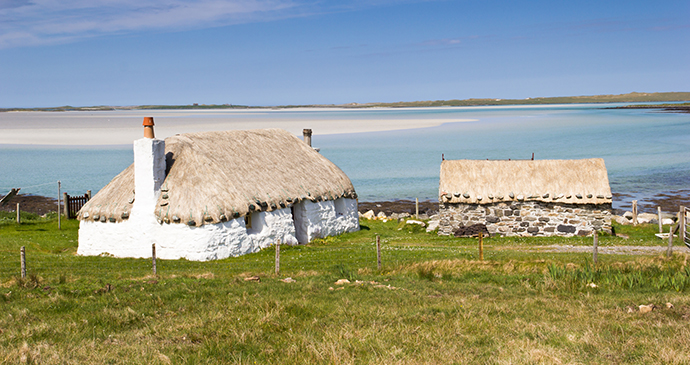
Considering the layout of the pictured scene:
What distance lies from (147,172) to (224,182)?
2.81 m

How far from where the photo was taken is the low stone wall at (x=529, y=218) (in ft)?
83.4

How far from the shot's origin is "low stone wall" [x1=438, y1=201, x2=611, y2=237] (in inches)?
1000

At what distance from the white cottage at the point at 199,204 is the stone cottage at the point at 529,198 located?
6.29 meters

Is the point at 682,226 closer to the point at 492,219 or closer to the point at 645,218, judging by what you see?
the point at 492,219

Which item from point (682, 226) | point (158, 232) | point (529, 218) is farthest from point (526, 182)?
point (158, 232)

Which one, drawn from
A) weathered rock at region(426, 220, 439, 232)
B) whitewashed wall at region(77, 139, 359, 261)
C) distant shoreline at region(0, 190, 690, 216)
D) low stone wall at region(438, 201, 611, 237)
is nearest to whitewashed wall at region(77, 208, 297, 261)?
whitewashed wall at region(77, 139, 359, 261)

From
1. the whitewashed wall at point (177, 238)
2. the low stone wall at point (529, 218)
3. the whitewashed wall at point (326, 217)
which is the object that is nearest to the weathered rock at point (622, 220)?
the low stone wall at point (529, 218)

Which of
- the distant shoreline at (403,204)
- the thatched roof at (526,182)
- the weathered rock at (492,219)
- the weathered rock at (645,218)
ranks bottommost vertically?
the weathered rock at (645,218)

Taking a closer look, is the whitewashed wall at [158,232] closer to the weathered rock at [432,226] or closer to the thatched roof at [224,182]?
the thatched roof at [224,182]

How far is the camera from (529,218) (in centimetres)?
2594

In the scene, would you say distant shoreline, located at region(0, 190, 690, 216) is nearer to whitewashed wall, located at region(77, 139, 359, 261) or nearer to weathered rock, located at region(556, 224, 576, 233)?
weathered rock, located at region(556, 224, 576, 233)

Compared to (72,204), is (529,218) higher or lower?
lower

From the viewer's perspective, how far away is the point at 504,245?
23.2 meters

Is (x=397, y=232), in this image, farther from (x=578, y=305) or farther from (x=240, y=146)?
(x=578, y=305)
